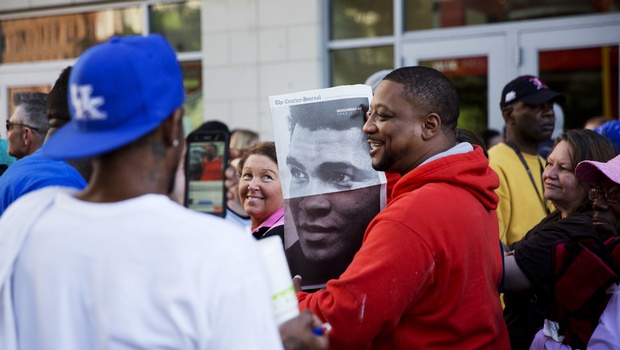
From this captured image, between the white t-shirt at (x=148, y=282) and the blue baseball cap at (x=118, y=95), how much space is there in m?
0.13

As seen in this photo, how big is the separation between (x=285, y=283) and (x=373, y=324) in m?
0.80

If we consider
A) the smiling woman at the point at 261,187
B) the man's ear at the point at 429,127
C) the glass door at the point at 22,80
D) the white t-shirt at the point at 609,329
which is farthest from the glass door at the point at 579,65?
the glass door at the point at 22,80

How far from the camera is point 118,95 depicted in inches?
63.6

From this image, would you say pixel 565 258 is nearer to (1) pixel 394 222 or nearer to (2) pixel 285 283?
(1) pixel 394 222

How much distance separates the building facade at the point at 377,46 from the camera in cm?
793

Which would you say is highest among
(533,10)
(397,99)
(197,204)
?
(533,10)

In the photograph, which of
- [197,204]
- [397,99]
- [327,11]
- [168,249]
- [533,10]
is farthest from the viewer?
[327,11]

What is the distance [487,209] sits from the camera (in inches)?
108

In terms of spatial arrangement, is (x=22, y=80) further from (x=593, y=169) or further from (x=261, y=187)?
(x=593, y=169)

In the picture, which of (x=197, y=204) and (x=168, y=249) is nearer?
(x=168, y=249)

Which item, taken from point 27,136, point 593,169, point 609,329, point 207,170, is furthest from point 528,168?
point 27,136

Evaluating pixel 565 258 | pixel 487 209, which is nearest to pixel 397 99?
pixel 487 209

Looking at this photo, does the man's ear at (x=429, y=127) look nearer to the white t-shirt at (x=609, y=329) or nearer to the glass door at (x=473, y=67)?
the white t-shirt at (x=609, y=329)

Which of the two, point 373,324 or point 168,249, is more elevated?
point 168,249
